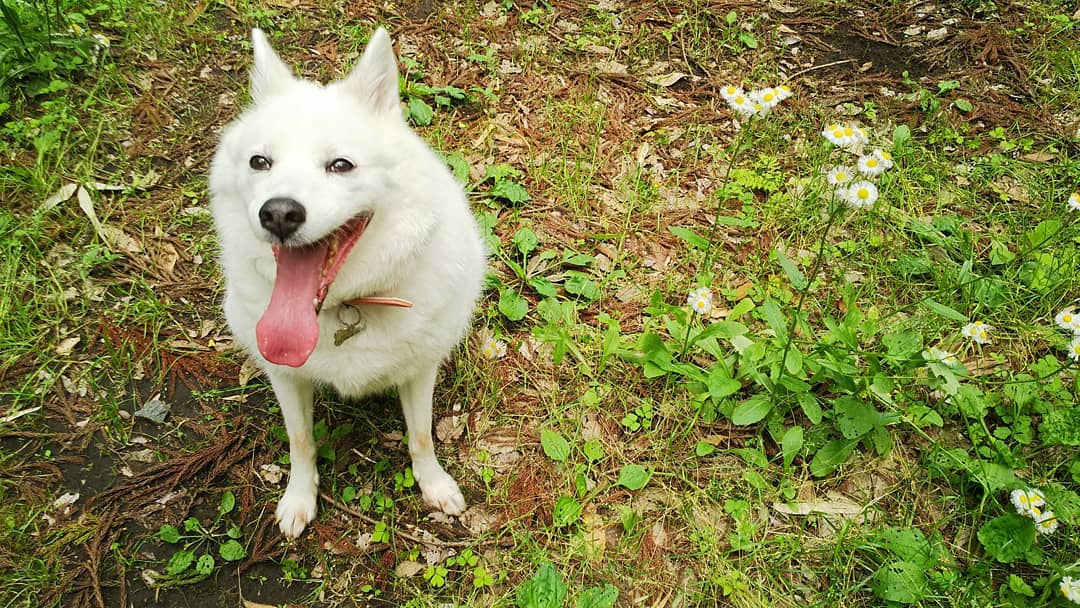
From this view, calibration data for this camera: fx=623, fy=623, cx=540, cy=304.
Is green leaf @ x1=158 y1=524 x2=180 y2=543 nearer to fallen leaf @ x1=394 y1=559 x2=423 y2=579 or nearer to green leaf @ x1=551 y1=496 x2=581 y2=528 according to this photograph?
fallen leaf @ x1=394 y1=559 x2=423 y2=579

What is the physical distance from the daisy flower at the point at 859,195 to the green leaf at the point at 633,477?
1.39 meters

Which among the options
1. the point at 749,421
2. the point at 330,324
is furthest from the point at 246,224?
the point at 749,421

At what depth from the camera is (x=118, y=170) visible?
12.4 ft

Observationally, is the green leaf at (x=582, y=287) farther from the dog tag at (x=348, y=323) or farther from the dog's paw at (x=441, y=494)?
the dog tag at (x=348, y=323)

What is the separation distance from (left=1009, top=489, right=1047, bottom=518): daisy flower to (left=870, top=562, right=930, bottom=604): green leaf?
43 cm

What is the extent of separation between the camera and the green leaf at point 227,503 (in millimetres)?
2656

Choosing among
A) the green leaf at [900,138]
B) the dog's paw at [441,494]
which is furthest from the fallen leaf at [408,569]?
the green leaf at [900,138]

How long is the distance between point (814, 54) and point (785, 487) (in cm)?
348

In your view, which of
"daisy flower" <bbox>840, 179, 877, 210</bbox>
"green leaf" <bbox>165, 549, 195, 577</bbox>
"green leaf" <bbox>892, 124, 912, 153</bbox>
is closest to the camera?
"daisy flower" <bbox>840, 179, 877, 210</bbox>

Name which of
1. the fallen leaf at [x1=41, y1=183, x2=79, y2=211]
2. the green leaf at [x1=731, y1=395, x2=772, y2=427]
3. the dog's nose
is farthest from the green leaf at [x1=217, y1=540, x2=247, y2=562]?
the fallen leaf at [x1=41, y1=183, x2=79, y2=211]

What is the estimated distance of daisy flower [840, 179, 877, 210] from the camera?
6.90 feet

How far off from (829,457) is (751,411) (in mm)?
384

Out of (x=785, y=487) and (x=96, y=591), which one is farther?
(x=785, y=487)

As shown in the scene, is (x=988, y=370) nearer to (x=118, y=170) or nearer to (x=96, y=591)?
(x=96, y=591)
